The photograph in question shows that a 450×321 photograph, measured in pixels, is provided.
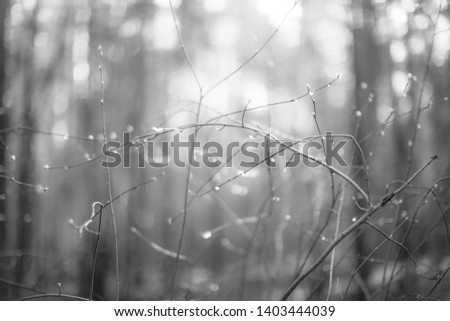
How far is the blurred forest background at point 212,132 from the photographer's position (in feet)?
9.67

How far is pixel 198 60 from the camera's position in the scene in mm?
7805

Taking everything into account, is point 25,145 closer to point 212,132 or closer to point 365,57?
point 212,132

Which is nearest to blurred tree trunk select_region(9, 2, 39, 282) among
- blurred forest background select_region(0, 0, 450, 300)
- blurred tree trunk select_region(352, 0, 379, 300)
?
blurred forest background select_region(0, 0, 450, 300)

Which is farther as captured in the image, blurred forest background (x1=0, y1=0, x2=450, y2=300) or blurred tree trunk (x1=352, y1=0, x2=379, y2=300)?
blurred tree trunk (x1=352, y1=0, x2=379, y2=300)

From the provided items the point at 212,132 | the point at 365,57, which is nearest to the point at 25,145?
the point at 212,132

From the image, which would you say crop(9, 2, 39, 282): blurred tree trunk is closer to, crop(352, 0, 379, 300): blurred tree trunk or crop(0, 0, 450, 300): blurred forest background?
crop(0, 0, 450, 300): blurred forest background

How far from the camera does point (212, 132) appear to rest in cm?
498

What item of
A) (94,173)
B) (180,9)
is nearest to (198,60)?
(180,9)

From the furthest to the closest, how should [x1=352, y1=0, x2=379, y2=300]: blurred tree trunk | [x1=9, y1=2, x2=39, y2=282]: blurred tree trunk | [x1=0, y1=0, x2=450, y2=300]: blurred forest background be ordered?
[x1=9, y1=2, x2=39, y2=282]: blurred tree trunk
[x1=352, y1=0, x2=379, y2=300]: blurred tree trunk
[x1=0, y1=0, x2=450, y2=300]: blurred forest background

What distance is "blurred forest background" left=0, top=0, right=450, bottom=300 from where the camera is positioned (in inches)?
116

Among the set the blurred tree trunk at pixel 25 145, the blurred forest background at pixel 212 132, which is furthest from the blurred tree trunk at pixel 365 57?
the blurred tree trunk at pixel 25 145

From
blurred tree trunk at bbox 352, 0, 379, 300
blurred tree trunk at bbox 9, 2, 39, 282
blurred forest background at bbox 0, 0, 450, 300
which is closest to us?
blurred forest background at bbox 0, 0, 450, 300
